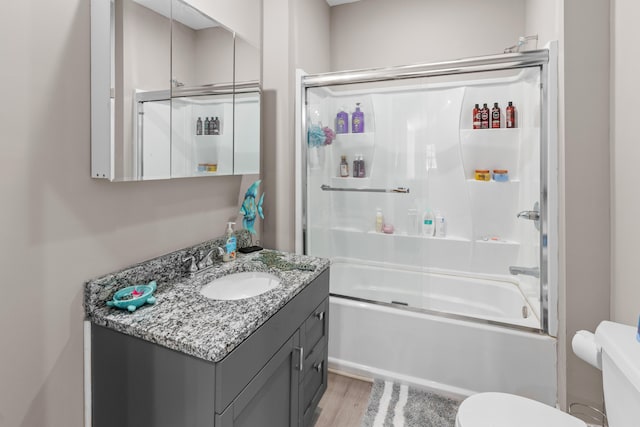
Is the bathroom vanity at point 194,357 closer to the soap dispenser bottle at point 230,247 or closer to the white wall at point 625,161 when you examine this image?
the soap dispenser bottle at point 230,247

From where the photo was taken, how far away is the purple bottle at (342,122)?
8.00ft

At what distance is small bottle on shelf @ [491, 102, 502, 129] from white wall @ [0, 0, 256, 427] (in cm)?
243

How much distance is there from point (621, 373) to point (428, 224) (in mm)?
1637

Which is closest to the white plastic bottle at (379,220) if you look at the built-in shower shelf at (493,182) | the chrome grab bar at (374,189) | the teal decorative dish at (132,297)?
the chrome grab bar at (374,189)

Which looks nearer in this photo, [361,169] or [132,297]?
[132,297]

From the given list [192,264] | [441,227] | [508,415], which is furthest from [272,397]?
[441,227]

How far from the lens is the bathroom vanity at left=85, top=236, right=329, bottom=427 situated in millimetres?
907

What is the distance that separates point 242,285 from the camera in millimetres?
1583

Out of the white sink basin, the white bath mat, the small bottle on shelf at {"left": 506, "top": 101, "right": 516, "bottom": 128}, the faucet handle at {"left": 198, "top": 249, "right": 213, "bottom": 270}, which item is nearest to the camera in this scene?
the white sink basin

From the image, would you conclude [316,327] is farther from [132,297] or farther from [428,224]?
[428,224]

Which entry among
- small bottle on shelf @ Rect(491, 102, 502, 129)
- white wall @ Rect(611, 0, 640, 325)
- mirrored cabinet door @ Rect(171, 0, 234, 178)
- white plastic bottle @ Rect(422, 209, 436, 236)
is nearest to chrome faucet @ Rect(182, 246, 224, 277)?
mirrored cabinet door @ Rect(171, 0, 234, 178)

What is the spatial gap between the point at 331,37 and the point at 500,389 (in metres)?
2.98

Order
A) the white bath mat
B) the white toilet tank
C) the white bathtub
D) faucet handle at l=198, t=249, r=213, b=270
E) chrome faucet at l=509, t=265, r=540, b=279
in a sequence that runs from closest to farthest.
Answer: the white toilet tank < faucet handle at l=198, t=249, r=213, b=270 < the white bath mat < chrome faucet at l=509, t=265, r=540, b=279 < the white bathtub

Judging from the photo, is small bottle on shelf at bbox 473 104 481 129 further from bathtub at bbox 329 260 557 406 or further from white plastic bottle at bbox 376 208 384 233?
bathtub at bbox 329 260 557 406
